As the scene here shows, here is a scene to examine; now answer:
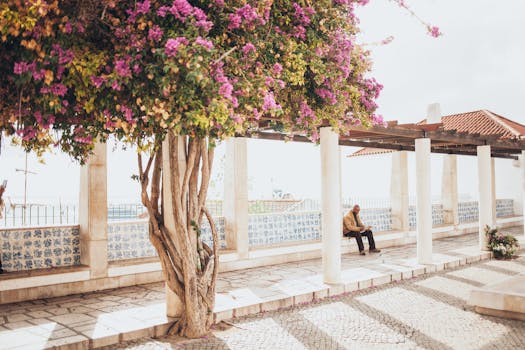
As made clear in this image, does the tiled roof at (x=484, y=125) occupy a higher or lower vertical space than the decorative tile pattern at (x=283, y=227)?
higher

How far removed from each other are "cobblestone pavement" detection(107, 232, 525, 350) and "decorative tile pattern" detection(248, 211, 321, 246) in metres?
3.84

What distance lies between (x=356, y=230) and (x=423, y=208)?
2.05 m

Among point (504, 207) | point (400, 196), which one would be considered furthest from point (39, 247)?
point (504, 207)

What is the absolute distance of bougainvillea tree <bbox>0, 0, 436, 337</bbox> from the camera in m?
3.89

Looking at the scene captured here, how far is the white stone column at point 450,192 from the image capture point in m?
17.2

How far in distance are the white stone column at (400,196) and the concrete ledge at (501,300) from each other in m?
7.85

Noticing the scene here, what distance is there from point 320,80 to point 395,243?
920 cm

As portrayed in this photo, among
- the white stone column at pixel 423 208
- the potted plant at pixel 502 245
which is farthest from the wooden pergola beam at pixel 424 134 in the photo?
the potted plant at pixel 502 245

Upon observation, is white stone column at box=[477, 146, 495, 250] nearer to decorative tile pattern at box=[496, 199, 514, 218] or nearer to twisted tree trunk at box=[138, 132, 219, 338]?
twisted tree trunk at box=[138, 132, 219, 338]

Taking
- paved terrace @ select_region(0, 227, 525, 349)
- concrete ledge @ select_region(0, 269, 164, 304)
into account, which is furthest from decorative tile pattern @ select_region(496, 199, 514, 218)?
concrete ledge @ select_region(0, 269, 164, 304)

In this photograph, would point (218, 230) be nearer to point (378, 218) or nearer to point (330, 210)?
point (330, 210)

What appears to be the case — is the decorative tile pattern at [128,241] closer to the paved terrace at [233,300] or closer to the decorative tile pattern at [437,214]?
the paved terrace at [233,300]

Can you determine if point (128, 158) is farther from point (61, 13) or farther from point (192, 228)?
point (61, 13)

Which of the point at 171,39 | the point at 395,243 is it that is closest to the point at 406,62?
the point at 395,243
